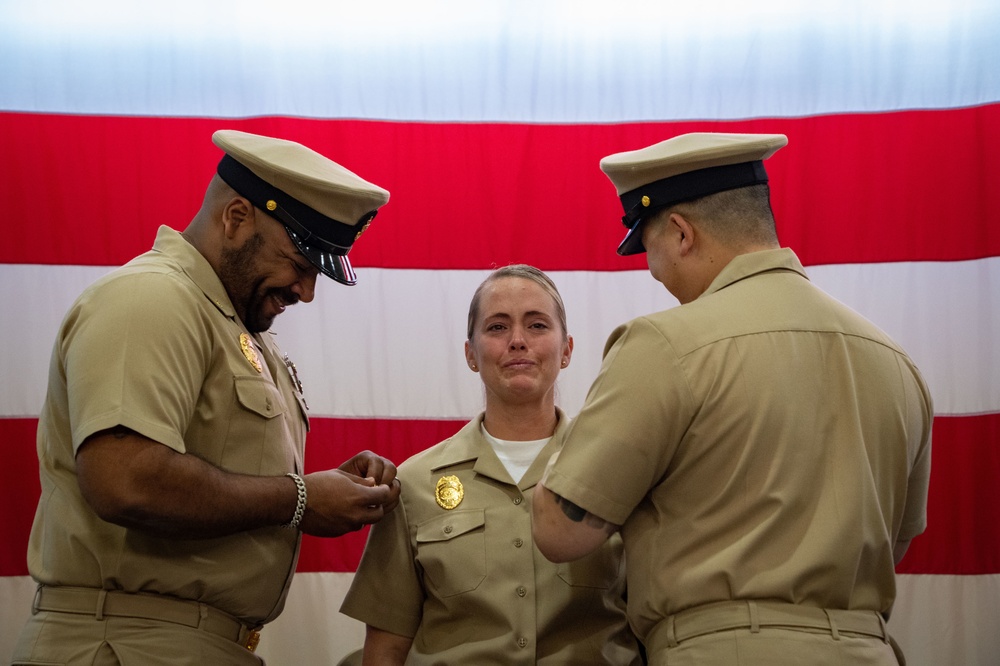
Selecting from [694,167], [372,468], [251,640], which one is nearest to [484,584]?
[372,468]

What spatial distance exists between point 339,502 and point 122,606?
426 mm

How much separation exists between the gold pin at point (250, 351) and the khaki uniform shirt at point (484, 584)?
1.64 feet

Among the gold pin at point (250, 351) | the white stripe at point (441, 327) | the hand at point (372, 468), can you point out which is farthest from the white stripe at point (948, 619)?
the gold pin at point (250, 351)

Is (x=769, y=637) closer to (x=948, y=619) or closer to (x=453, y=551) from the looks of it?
(x=453, y=551)

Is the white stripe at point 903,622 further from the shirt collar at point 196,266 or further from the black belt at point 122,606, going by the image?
the shirt collar at point 196,266

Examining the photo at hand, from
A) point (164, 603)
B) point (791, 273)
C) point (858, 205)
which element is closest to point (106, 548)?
point (164, 603)

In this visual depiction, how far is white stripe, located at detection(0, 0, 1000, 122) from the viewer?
3189 millimetres

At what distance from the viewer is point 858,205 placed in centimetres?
315

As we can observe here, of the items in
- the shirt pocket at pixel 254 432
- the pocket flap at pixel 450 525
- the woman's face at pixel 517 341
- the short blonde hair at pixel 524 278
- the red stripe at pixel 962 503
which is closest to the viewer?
the shirt pocket at pixel 254 432

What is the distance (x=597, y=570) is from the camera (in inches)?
83.1

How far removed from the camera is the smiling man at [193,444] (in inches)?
64.7

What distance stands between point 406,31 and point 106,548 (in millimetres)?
2021

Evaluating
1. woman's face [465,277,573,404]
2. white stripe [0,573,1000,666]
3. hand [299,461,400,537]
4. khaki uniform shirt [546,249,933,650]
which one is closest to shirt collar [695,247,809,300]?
khaki uniform shirt [546,249,933,650]

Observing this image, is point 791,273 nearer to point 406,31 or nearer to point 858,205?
point 858,205
